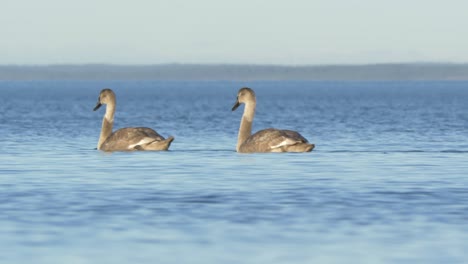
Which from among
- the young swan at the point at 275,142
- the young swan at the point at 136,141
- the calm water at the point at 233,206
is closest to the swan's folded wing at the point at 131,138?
the young swan at the point at 136,141

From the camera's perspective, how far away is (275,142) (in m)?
32.4

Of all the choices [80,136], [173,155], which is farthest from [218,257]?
[80,136]

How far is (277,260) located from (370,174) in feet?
40.6

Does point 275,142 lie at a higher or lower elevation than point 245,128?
lower

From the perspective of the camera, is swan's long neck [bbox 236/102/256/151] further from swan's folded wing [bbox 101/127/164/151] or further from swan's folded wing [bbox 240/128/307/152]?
swan's folded wing [bbox 101/127/164/151]

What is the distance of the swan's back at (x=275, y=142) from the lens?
32.4m

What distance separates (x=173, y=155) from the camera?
33000mm

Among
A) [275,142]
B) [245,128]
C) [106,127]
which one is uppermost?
[245,128]

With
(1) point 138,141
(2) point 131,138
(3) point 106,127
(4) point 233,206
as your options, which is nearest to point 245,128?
(1) point 138,141

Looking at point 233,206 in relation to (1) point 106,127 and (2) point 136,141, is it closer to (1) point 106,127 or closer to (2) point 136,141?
(2) point 136,141

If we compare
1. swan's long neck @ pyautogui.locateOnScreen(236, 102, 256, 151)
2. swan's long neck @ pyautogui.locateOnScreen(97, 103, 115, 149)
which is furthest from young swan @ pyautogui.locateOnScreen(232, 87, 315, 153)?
swan's long neck @ pyautogui.locateOnScreen(97, 103, 115, 149)

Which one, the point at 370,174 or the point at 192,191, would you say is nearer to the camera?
the point at 192,191

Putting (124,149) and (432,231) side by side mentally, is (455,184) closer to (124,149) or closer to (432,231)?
(432,231)

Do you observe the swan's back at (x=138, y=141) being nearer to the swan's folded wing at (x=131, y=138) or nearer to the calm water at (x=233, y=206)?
the swan's folded wing at (x=131, y=138)
